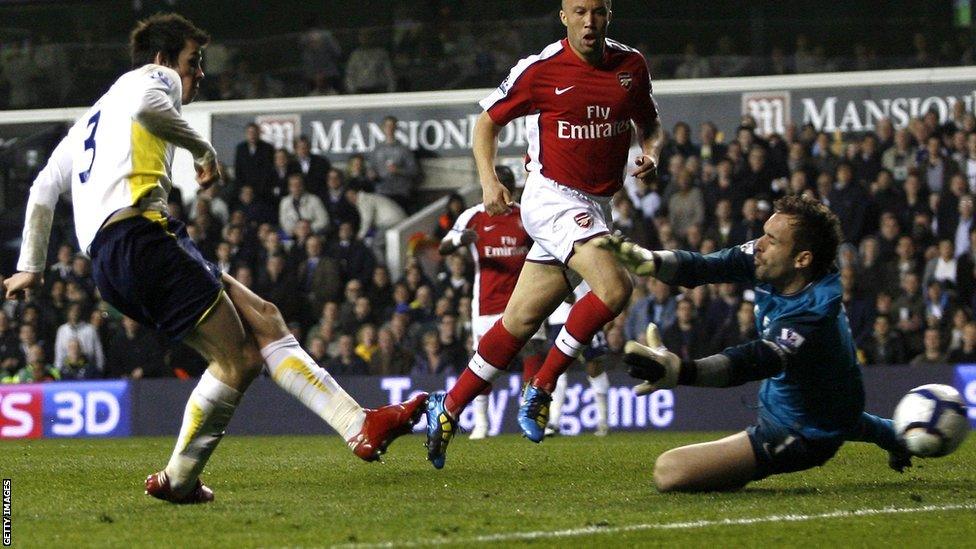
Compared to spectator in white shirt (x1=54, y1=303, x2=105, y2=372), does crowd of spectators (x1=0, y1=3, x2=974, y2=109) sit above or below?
above

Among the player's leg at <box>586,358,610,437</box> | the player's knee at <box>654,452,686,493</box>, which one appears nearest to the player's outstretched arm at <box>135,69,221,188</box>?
the player's knee at <box>654,452,686,493</box>

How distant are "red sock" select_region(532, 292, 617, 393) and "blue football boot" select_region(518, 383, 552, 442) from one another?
5cm

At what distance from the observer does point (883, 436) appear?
7.90 metres

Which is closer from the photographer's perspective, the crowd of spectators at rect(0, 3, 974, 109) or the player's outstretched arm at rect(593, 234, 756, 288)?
the player's outstretched arm at rect(593, 234, 756, 288)

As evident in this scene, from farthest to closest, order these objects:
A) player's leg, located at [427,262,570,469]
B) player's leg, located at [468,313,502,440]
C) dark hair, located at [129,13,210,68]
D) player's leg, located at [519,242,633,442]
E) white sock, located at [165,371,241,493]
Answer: player's leg, located at [468,313,502,440] → player's leg, located at [427,262,570,469] → player's leg, located at [519,242,633,442] → dark hair, located at [129,13,210,68] → white sock, located at [165,371,241,493]

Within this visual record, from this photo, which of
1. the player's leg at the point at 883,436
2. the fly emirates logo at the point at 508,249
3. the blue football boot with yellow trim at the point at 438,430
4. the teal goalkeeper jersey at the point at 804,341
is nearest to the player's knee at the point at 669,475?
the teal goalkeeper jersey at the point at 804,341

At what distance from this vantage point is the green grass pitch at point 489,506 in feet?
19.7

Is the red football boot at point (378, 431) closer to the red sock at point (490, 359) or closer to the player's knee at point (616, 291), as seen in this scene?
the red sock at point (490, 359)

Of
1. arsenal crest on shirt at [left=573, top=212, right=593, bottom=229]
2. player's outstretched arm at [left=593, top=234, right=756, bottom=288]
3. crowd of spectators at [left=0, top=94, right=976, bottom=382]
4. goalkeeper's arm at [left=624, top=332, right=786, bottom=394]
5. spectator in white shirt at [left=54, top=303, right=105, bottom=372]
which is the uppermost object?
arsenal crest on shirt at [left=573, top=212, right=593, bottom=229]

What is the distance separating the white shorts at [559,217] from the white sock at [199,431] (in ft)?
Answer: 6.88

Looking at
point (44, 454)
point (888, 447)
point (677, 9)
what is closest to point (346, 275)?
point (677, 9)

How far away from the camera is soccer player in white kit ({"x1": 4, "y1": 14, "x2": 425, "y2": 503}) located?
6.95 m

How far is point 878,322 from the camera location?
1661 cm

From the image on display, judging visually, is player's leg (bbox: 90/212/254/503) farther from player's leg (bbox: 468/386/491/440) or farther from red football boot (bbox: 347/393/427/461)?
player's leg (bbox: 468/386/491/440)
